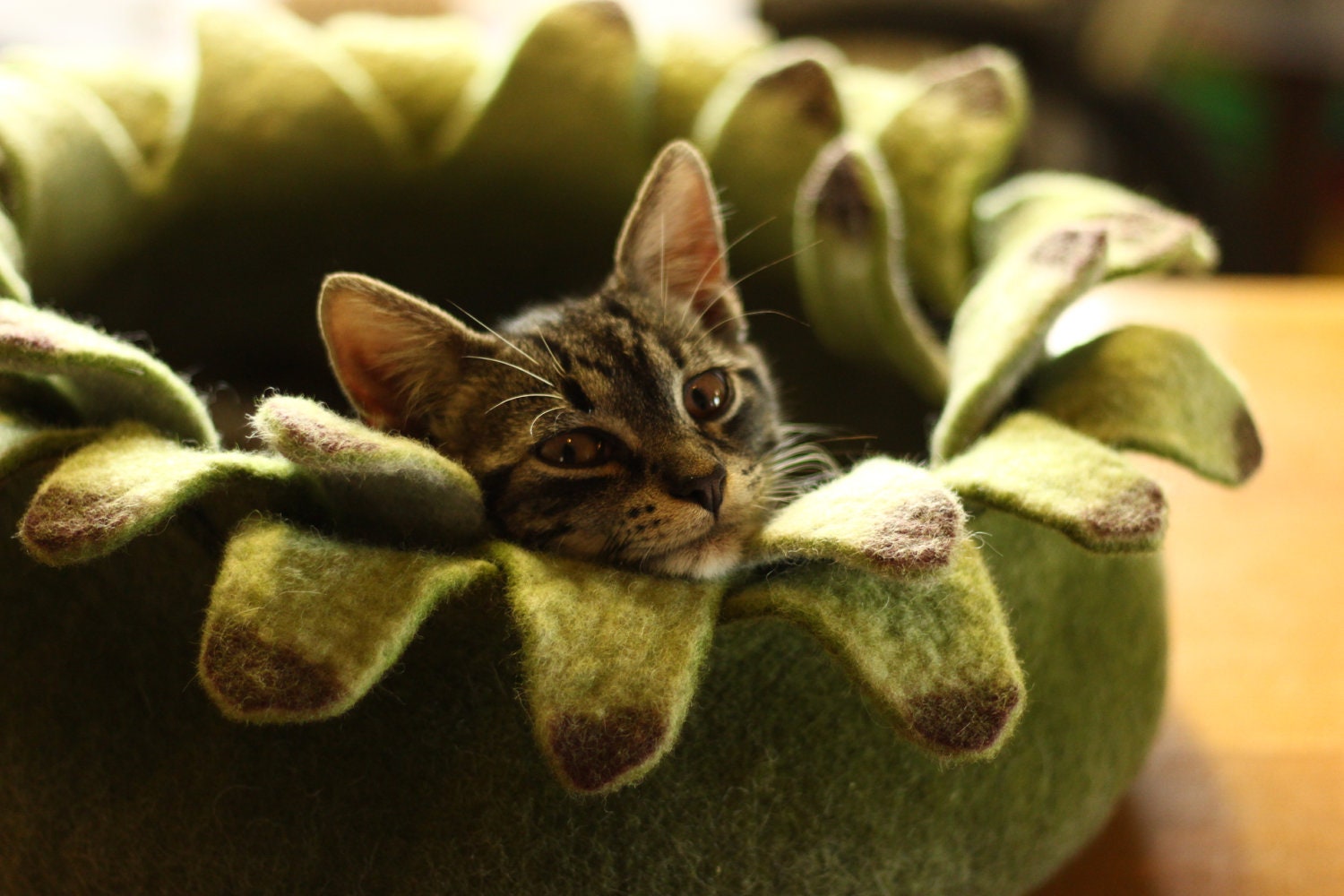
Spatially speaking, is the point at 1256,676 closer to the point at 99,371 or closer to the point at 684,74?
the point at 684,74

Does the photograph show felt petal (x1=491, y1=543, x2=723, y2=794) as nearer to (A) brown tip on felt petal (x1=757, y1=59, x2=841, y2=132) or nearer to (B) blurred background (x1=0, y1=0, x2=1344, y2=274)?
(A) brown tip on felt petal (x1=757, y1=59, x2=841, y2=132)

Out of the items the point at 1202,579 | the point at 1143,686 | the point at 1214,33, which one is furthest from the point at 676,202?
the point at 1214,33

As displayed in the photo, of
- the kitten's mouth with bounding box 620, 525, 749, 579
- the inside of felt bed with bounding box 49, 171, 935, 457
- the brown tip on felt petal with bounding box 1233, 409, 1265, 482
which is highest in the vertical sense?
the brown tip on felt petal with bounding box 1233, 409, 1265, 482

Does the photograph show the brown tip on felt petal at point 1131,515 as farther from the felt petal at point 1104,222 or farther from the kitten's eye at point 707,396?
the kitten's eye at point 707,396

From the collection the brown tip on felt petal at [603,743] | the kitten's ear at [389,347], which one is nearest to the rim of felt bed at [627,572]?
the brown tip on felt petal at [603,743]

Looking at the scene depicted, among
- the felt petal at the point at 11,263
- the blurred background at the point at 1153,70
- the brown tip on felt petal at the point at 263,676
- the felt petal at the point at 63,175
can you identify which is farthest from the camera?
the blurred background at the point at 1153,70

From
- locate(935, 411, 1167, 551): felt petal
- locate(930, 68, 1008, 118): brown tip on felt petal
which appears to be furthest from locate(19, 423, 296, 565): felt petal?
locate(930, 68, 1008, 118): brown tip on felt petal
